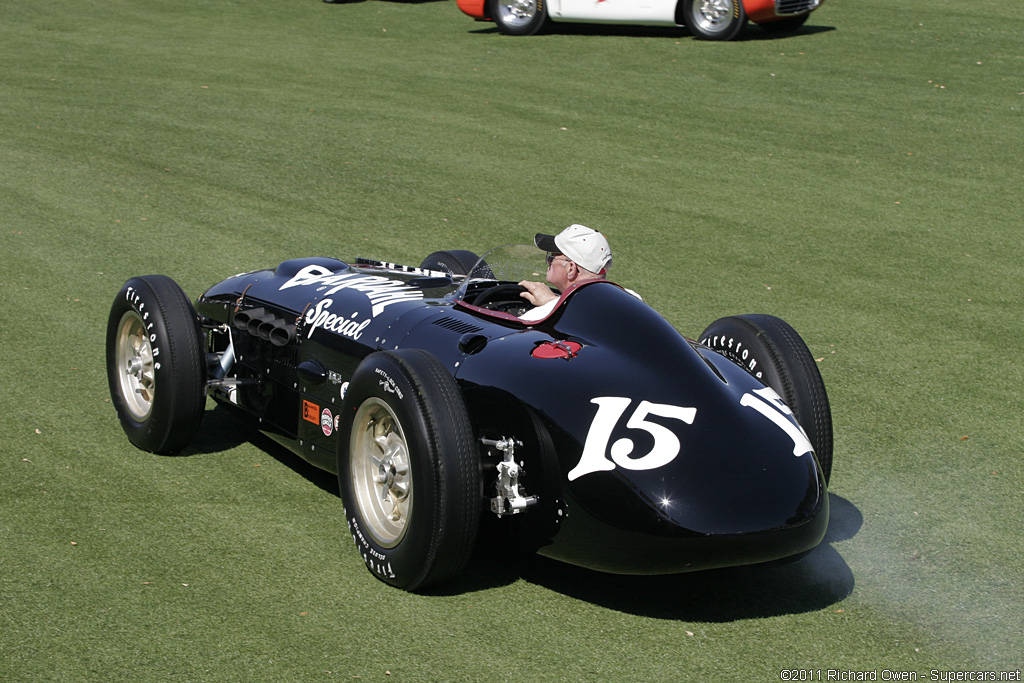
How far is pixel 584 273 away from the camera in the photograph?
5570 millimetres

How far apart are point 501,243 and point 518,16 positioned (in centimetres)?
930

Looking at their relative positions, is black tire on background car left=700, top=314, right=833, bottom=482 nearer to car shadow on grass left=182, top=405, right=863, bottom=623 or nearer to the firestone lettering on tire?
car shadow on grass left=182, top=405, right=863, bottom=623

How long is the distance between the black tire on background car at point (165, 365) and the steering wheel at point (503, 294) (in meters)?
1.61

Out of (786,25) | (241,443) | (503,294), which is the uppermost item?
(786,25)

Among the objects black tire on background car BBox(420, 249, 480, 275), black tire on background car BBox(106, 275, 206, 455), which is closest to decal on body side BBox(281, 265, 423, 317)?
black tire on background car BBox(106, 275, 206, 455)

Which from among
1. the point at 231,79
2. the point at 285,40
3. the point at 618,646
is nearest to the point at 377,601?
the point at 618,646

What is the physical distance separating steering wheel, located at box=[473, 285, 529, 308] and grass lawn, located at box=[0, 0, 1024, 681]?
137cm

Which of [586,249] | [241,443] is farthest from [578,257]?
[241,443]

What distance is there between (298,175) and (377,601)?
8385 millimetres

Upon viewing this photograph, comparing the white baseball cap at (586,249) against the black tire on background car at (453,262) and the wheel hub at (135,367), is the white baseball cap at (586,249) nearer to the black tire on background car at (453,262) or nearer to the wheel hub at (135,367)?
the black tire on background car at (453,262)

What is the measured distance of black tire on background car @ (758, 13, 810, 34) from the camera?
18.2 m

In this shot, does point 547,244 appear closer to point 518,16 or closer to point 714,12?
point 714,12

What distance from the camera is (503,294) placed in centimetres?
586

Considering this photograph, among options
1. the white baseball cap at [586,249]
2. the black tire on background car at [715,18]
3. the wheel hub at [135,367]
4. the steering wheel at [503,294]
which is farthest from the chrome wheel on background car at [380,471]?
the black tire on background car at [715,18]
